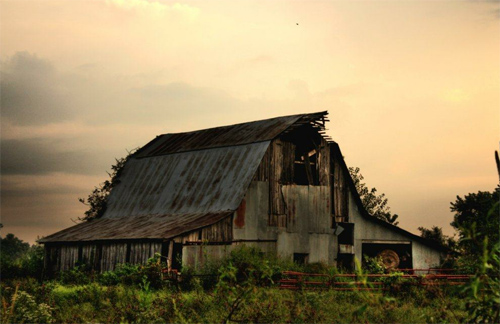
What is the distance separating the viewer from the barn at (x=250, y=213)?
3131 cm

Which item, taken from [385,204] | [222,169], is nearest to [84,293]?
[222,169]

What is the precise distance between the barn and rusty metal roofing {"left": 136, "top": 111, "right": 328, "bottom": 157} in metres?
0.09

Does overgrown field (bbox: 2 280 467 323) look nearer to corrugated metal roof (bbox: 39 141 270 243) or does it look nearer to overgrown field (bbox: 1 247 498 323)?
overgrown field (bbox: 1 247 498 323)

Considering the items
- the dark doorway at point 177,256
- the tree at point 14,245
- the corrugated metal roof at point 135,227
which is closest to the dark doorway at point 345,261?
the corrugated metal roof at point 135,227

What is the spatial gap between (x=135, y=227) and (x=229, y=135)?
7102 mm

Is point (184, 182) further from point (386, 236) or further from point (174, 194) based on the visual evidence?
point (386, 236)

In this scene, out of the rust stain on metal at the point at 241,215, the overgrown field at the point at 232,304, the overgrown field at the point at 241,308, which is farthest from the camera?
the rust stain on metal at the point at 241,215

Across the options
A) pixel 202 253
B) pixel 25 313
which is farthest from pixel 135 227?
pixel 25 313

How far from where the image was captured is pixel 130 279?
28203mm

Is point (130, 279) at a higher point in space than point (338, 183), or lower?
lower

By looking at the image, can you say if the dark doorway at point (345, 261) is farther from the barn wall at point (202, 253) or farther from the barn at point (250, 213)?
the barn wall at point (202, 253)

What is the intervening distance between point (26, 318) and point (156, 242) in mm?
12895

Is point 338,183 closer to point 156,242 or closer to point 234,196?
point 234,196

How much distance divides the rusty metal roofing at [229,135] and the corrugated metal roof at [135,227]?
4.74 meters
